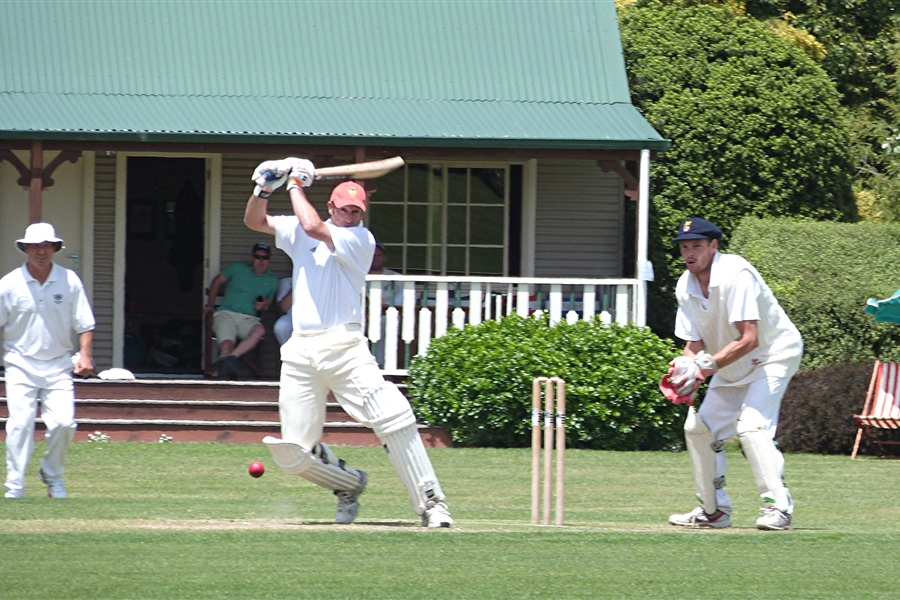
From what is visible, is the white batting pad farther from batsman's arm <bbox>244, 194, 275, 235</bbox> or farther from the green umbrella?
the green umbrella

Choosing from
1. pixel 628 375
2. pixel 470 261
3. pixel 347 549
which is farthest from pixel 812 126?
pixel 347 549

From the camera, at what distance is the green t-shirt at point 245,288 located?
618 inches

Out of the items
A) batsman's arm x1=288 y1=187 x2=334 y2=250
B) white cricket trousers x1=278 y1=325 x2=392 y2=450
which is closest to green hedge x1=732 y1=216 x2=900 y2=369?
white cricket trousers x1=278 y1=325 x2=392 y2=450

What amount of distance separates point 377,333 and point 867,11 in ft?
37.3

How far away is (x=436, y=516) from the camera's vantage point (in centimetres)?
828

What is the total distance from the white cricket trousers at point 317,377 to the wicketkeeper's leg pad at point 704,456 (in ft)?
6.03

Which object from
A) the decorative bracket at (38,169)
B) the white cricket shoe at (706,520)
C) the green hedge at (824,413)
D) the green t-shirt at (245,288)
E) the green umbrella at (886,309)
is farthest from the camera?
the green t-shirt at (245,288)

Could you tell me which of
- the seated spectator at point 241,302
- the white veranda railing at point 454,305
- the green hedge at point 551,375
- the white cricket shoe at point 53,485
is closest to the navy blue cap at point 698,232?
the white cricket shoe at point 53,485

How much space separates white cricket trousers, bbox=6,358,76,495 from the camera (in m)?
9.95

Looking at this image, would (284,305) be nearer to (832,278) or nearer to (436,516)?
(832,278)

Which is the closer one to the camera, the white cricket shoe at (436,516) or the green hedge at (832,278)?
the white cricket shoe at (436,516)

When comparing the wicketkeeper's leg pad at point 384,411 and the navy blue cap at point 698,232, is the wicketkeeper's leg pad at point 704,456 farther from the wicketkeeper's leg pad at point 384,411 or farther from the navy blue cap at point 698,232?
the wicketkeeper's leg pad at point 384,411

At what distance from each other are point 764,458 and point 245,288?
336 inches

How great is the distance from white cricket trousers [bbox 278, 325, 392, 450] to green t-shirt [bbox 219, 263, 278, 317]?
7496 mm
